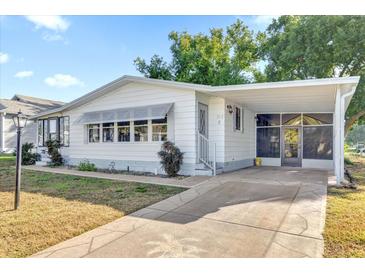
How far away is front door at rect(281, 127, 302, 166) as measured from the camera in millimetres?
12234

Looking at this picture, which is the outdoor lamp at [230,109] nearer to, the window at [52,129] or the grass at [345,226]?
the grass at [345,226]

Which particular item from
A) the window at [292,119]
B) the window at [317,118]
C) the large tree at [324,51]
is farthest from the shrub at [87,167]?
the large tree at [324,51]

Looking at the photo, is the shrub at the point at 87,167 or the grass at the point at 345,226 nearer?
the grass at the point at 345,226

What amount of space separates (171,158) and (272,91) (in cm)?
403

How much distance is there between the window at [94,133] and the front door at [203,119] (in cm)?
520

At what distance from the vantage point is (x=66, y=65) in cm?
1543

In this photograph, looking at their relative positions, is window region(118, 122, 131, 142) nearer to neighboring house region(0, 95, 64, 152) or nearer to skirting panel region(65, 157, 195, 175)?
skirting panel region(65, 157, 195, 175)

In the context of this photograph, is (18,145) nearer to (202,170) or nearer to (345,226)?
(202,170)

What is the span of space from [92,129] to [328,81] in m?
9.90

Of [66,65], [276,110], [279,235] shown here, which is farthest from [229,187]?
[66,65]

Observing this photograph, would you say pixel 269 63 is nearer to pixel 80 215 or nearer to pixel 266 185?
Answer: pixel 266 185

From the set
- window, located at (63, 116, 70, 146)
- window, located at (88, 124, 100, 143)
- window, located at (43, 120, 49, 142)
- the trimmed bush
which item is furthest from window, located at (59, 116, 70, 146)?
the trimmed bush

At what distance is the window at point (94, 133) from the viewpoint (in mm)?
11852

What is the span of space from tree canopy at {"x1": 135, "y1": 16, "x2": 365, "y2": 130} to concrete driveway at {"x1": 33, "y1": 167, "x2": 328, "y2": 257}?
37.7 ft
